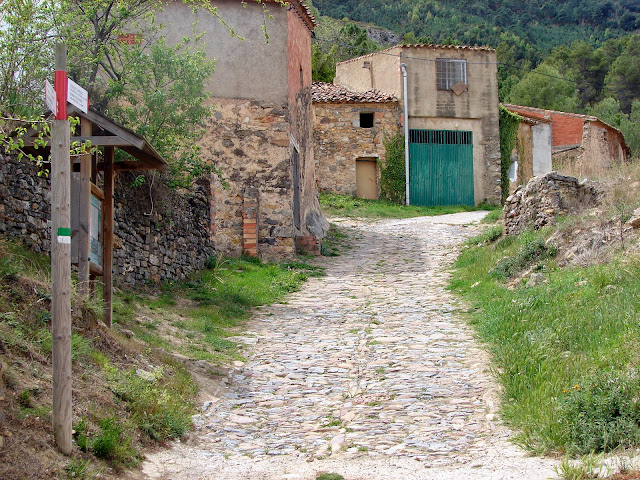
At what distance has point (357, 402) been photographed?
296 inches

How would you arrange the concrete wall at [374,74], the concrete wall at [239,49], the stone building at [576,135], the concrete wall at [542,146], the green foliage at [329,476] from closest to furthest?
the green foliage at [329,476] → the concrete wall at [239,49] → the concrete wall at [374,74] → the concrete wall at [542,146] → the stone building at [576,135]

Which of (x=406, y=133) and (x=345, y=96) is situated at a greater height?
(x=345, y=96)

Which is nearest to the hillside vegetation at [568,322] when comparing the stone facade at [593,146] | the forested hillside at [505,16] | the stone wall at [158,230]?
the stone wall at [158,230]

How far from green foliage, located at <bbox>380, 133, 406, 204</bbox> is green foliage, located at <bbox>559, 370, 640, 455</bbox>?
19928 millimetres

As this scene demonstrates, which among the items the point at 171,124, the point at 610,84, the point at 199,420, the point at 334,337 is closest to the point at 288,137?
the point at 171,124

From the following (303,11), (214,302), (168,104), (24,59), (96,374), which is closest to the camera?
(96,374)

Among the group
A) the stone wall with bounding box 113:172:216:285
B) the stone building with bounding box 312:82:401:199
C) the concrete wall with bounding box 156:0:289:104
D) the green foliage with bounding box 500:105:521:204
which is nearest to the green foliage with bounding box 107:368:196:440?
the stone wall with bounding box 113:172:216:285

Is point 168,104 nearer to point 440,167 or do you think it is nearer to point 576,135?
point 440,167

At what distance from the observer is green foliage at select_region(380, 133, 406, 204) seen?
2620cm

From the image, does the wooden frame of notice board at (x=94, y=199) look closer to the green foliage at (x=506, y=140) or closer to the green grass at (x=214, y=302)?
the green grass at (x=214, y=302)

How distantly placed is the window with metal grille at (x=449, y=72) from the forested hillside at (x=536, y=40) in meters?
1.53

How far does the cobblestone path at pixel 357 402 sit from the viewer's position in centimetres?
596

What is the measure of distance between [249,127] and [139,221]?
5.15 meters

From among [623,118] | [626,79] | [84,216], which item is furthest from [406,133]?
[626,79]
